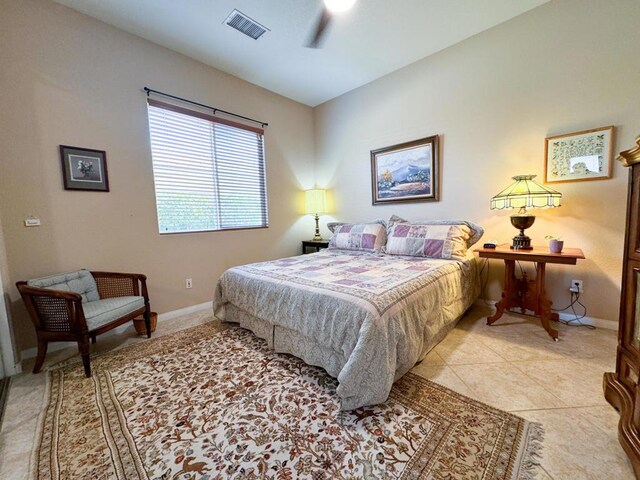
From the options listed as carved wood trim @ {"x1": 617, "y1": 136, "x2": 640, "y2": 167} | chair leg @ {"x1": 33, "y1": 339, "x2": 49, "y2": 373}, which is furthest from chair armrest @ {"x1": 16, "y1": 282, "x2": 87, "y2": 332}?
carved wood trim @ {"x1": 617, "y1": 136, "x2": 640, "y2": 167}

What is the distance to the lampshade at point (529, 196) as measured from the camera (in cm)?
223

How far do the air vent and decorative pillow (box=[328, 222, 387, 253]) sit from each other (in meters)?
2.39

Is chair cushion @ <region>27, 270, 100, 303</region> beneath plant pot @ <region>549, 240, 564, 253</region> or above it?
beneath

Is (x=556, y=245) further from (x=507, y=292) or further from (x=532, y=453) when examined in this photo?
(x=532, y=453)

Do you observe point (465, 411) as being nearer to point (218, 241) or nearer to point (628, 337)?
point (628, 337)

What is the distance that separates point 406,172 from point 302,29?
6.57 ft

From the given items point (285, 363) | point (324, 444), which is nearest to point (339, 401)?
point (324, 444)

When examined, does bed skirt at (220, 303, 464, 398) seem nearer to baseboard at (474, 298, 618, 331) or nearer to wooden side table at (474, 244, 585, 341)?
wooden side table at (474, 244, 585, 341)

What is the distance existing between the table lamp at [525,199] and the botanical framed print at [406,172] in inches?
35.5

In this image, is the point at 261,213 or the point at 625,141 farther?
the point at 261,213

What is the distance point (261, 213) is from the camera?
12.7ft

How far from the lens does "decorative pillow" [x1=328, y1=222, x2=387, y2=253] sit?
321 centimetres

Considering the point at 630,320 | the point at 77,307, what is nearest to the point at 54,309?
the point at 77,307

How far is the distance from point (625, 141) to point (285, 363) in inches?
131
